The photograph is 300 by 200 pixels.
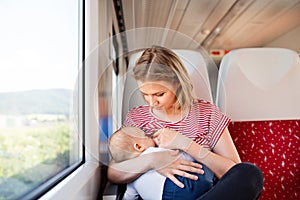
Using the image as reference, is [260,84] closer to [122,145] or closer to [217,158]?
[217,158]

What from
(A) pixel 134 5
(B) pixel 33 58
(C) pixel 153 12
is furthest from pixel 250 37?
(B) pixel 33 58

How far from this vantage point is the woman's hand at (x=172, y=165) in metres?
1.01

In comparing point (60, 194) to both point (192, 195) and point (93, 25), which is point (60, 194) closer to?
point (192, 195)

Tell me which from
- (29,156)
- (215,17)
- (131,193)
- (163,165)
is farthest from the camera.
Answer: (215,17)

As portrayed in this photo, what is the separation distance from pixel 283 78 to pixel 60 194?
50.1 inches

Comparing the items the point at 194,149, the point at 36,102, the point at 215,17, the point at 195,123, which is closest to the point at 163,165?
the point at 194,149

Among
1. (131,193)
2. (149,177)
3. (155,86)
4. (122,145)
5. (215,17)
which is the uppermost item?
(215,17)

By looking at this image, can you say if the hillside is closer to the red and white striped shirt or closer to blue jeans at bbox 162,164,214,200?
the red and white striped shirt

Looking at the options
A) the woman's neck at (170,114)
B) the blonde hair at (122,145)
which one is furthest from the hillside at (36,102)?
the woman's neck at (170,114)

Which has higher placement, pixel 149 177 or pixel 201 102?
pixel 201 102

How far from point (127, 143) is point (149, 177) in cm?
14

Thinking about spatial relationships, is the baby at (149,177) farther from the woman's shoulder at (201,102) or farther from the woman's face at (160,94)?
the woman's shoulder at (201,102)

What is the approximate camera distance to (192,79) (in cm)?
129

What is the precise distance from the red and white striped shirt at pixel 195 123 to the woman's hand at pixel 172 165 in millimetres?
114
